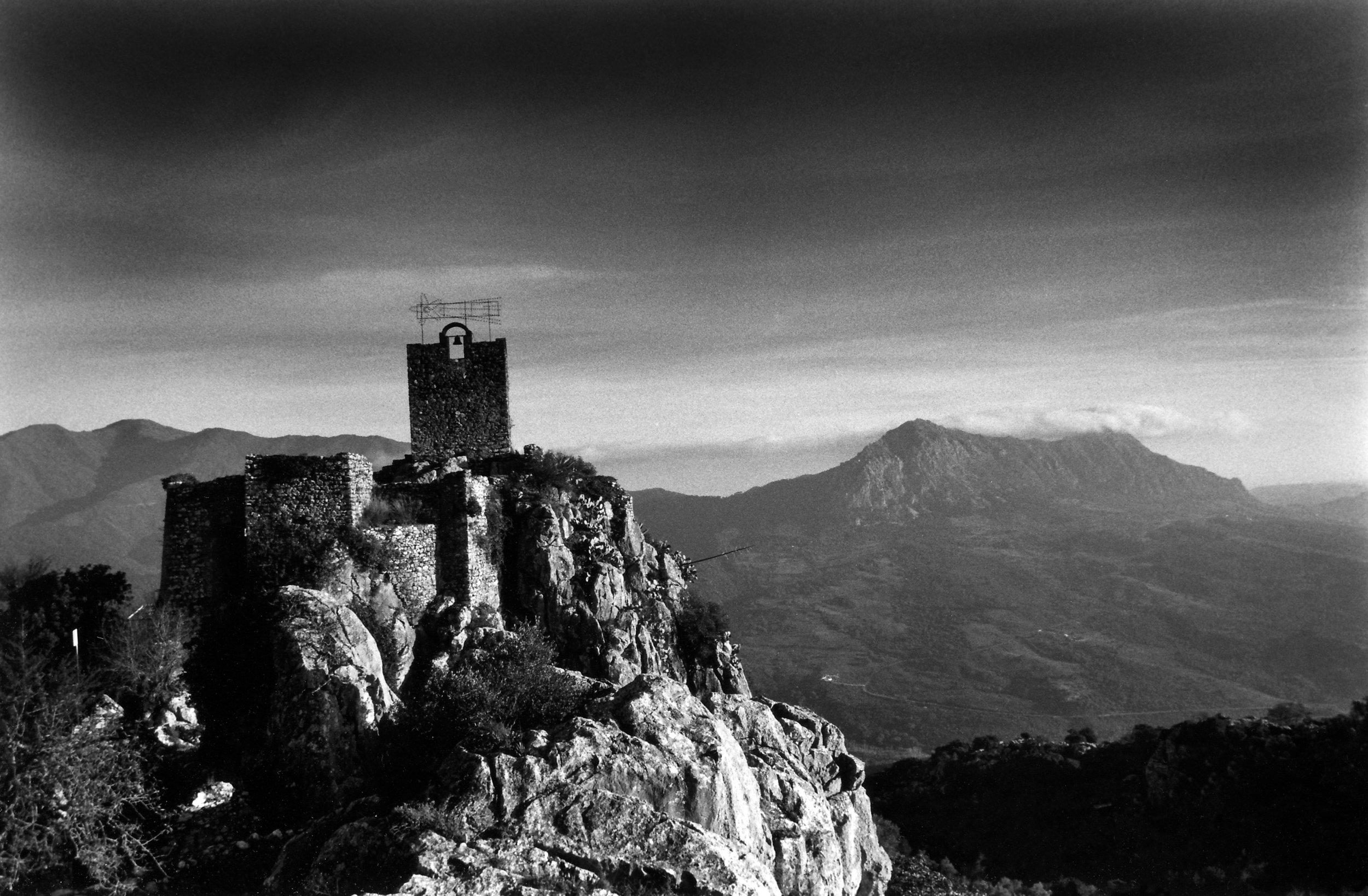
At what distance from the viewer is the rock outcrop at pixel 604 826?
17.2 m

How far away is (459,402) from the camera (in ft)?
133

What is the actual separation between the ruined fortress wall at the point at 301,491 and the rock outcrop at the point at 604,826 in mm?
11462

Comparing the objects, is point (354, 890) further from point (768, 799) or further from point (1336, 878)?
point (1336, 878)

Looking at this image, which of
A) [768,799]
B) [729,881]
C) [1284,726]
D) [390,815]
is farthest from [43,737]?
[1284,726]

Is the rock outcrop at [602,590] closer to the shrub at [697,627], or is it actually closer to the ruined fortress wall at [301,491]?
the shrub at [697,627]

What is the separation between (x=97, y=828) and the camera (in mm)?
19594

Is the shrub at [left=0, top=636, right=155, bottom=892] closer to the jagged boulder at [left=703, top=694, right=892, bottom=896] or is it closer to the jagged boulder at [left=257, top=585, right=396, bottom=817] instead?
the jagged boulder at [left=257, top=585, right=396, bottom=817]

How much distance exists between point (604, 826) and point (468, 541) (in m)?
15.7

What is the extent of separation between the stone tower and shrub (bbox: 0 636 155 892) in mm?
20248

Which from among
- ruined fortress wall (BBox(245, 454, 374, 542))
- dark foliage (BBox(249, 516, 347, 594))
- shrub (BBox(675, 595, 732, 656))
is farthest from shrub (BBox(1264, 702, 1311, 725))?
dark foliage (BBox(249, 516, 347, 594))

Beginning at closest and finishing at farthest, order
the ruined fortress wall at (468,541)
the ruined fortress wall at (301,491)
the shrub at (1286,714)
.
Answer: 1. the ruined fortress wall at (301,491)
2. the ruined fortress wall at (468,541)
3. the shrub at (1286,714)

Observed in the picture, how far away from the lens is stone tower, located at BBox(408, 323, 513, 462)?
4053cm

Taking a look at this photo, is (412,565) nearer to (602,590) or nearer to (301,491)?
(301,491)

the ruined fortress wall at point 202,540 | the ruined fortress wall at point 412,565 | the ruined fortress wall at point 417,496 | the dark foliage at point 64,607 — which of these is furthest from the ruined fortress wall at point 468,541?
the dark foliage at point 64,607
